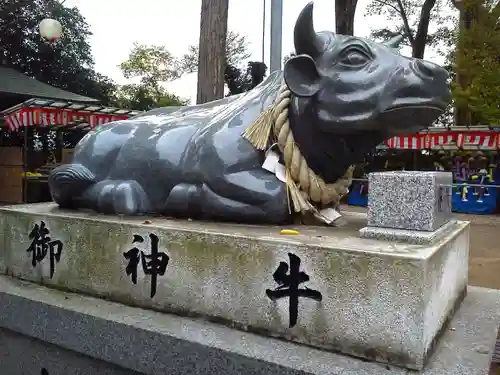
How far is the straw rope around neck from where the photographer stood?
8.41 feet

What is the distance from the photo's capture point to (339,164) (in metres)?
2.64

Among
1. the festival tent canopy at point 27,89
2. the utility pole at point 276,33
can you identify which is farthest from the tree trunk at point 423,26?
the utility pole at point 276,33

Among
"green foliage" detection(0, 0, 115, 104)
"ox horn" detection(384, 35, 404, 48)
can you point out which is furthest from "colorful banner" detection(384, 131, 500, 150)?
"green foliage" detection(0, 0, 115, 104)

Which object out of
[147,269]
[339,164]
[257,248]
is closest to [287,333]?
[257,248]

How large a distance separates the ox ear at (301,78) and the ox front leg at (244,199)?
449 mm

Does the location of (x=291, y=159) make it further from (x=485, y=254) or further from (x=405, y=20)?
(x=405, y=20)

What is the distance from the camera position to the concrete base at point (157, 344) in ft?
6.30

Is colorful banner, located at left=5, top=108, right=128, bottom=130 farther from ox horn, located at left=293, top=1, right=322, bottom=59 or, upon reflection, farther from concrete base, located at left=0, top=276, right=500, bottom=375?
ox horn, located at left=293, top=1, right=322, bottom=59

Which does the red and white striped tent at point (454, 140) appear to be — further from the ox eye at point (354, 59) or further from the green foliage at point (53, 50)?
the green foliage at point (53, 50)

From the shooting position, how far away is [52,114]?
9242mm

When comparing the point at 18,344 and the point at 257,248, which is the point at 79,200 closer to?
the point at 18,344

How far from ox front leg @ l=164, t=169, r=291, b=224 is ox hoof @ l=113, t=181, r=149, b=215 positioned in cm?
37

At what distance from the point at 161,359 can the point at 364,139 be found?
1.42 meters

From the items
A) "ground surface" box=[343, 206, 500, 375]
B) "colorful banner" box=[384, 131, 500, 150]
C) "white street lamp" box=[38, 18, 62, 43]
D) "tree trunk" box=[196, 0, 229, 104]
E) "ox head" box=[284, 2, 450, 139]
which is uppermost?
"white street lamp" box=[38, 18, 62, 43]
